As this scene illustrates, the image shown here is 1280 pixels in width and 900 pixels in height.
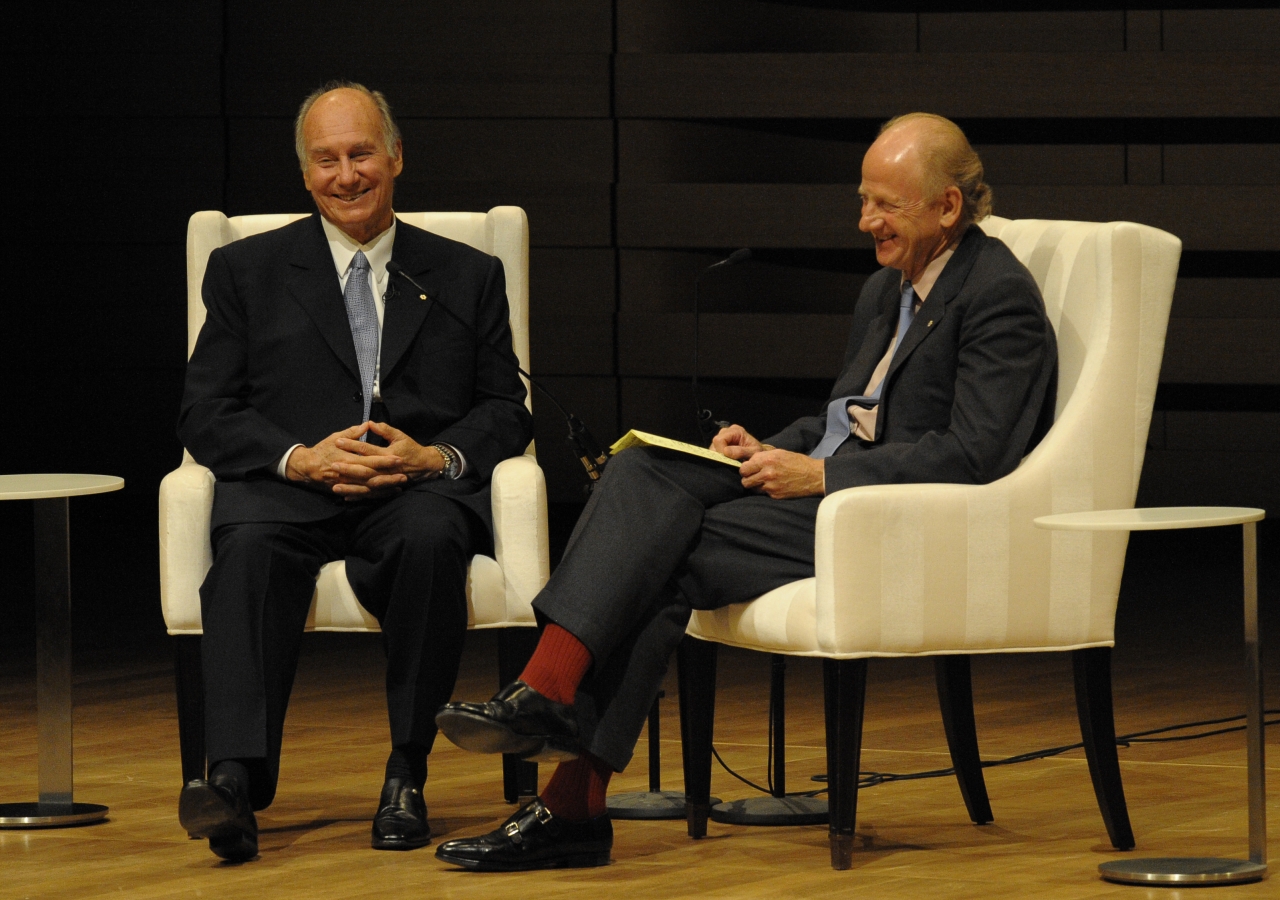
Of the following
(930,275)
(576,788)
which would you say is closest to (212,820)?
(576,788)

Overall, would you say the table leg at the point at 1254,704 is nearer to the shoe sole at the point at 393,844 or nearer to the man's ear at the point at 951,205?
the man's ear at the point at 951,205

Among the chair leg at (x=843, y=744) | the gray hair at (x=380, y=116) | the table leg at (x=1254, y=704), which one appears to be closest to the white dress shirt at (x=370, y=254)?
the gray hair at (x=380, y=116)

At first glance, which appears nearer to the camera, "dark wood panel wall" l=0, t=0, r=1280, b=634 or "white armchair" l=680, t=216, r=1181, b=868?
"white armchair" l=680, t=216, r=1181, b=868

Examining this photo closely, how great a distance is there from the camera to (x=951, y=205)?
323 centimetres

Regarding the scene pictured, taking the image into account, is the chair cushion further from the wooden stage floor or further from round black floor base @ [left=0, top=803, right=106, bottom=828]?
round black floor base @ [left=0, top=803, right=106, bottom=828]

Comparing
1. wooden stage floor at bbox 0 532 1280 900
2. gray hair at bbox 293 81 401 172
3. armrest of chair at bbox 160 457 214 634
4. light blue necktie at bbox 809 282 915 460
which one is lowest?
wooden stage floor at bbox 0 532 1280 900

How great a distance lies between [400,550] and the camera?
322 centimetres

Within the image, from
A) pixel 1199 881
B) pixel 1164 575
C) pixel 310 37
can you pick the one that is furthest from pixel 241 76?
pixel 1199 881

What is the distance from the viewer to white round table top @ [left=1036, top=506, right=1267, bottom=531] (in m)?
2.68

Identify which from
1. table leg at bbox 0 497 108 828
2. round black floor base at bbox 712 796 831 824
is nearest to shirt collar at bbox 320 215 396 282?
table leg at bbox 0 497 108 828

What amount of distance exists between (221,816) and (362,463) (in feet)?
2.13

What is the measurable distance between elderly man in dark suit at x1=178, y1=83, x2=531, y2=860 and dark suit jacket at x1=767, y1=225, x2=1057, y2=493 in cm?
67

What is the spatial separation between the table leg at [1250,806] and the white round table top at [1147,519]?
32mm

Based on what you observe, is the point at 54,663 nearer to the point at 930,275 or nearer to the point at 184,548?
the point at 184,548
